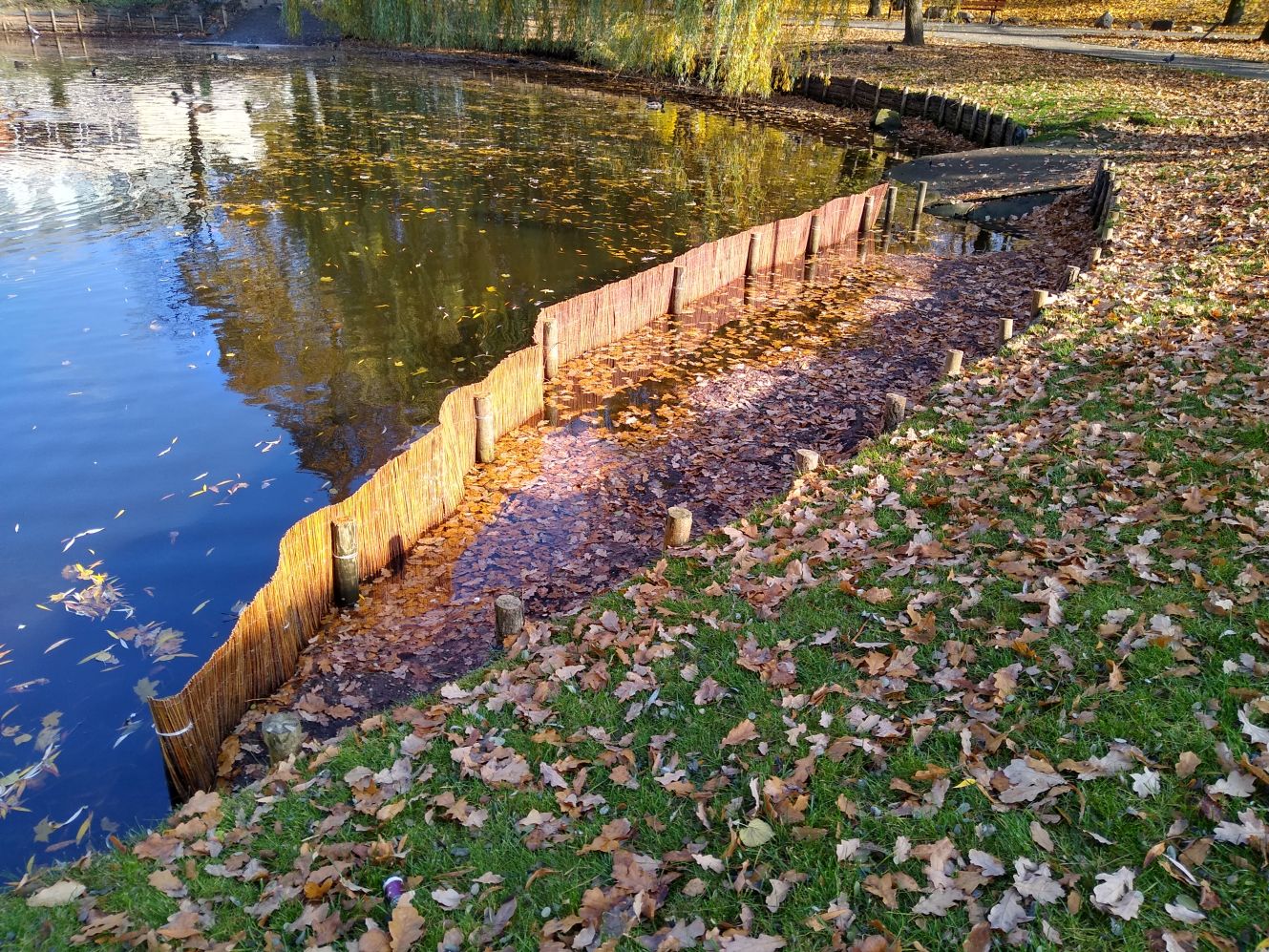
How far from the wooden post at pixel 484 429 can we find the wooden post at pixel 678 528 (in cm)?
296

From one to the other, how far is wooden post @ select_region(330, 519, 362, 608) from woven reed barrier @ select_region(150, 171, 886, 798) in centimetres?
6

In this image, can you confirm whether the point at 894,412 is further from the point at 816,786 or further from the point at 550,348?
the point at 816,786

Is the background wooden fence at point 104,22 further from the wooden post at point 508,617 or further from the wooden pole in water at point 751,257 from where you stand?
the wooden post at point 508,617

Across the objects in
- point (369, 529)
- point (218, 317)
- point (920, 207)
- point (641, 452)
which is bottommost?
point (641, 452)

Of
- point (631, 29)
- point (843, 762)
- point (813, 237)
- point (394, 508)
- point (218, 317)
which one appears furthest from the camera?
point (631, 29)

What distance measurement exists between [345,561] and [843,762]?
14.5 feet

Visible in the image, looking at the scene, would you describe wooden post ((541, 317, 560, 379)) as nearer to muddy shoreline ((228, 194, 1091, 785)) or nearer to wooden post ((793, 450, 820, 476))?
muddy shoreline ((228, 194, 1091, 785))

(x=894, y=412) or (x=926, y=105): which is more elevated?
(x=926, y=105)

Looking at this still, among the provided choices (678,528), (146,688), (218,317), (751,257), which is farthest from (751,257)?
(146,688)

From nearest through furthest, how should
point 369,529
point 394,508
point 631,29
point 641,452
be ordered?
point 369,529
point 394,508
point 641,452
point 631,29

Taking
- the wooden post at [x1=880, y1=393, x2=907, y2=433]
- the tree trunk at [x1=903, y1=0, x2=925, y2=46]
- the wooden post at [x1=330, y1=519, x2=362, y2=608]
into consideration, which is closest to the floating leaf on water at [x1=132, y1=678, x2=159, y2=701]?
the wooden post at [x1=330, y1=519, x2=362, y2=608]

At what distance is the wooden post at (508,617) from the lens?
604 centimetres

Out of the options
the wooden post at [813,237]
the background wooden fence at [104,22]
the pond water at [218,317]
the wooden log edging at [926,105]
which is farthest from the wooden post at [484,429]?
the background wooden fence at [104,22]

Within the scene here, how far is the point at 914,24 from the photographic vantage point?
41.4 m
